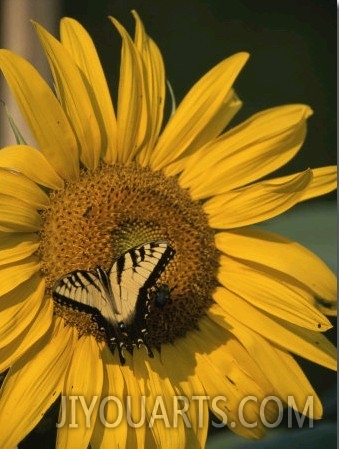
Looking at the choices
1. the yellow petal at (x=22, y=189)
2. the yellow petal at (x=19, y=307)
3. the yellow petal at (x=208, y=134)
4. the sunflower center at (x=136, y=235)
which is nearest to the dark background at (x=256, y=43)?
→ the yellow petal at (x=208, y=134)

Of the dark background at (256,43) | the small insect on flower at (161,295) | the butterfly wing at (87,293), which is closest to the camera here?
the butterfly wing at (87,293)

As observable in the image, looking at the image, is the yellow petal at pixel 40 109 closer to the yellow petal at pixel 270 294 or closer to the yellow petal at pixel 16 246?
the yellow petal at pixel 16 246

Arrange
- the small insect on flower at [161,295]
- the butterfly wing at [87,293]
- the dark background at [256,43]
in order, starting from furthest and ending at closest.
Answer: the dark background at [256,43] → the small insect on flower at [161,295] → the butterfly wing at [87,293]

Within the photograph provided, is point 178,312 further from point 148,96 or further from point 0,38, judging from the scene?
point 0,38

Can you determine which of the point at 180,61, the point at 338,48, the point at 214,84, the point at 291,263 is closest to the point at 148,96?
the point at 214,84

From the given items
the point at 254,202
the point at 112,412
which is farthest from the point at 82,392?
the point at 254,202

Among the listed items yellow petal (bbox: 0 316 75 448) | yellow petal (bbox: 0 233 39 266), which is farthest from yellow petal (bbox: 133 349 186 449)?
yellow petal (bbox: 0 233 39 266)

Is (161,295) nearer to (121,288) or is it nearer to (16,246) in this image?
(121,288)
